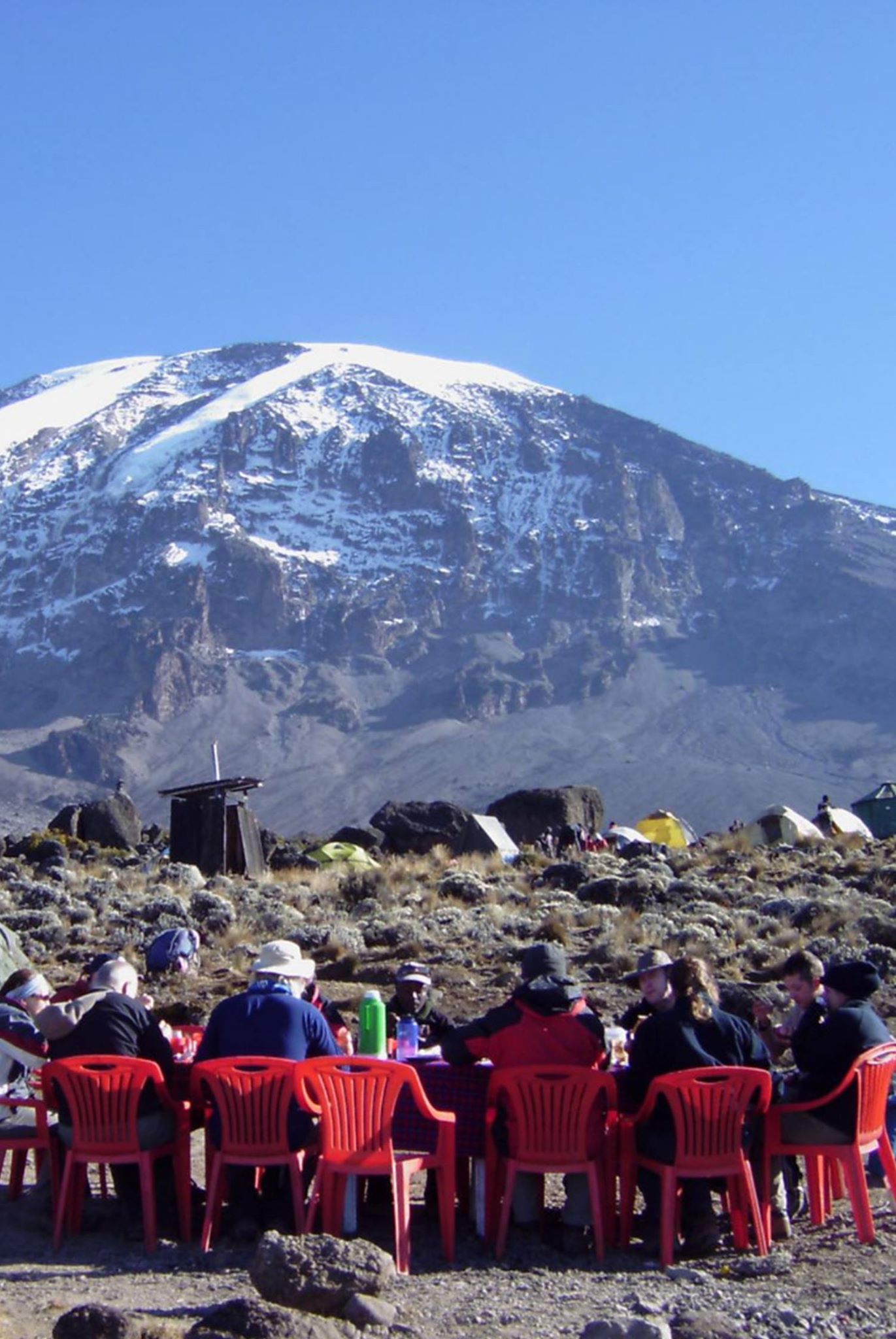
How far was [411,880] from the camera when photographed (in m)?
24.7

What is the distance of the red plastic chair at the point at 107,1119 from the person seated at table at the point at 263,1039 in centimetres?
26

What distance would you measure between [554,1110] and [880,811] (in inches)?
1561

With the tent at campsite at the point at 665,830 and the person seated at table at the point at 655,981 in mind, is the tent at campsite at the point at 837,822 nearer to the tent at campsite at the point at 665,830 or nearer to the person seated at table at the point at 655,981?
the tent at campsite at the point at 665,830

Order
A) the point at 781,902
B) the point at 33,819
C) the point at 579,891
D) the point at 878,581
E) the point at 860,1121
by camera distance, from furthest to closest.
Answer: the point at 878,581 → the point at 33,819 → the point at 579,891 → the point at 781,902 → the point at 860,1121

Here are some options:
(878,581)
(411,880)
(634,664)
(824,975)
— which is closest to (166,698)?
(634,664)

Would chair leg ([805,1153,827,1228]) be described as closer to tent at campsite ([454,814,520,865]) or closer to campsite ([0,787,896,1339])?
campsite ([0,787,896,1339])

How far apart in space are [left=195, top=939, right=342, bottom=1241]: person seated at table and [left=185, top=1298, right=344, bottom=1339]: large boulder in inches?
72.9

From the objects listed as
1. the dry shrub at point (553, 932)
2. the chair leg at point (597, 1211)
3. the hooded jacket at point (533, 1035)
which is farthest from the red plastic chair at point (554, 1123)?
the dry shrub at point (553, 932)

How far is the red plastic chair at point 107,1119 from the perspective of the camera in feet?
23.3

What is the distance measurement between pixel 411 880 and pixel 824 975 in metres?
17.4

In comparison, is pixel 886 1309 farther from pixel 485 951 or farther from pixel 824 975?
pixel 485 951

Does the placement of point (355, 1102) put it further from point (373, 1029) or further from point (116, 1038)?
point (116, 1038)

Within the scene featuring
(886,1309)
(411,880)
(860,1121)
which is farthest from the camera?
(411,880)

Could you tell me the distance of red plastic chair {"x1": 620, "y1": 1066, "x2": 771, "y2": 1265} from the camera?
6930 mm
